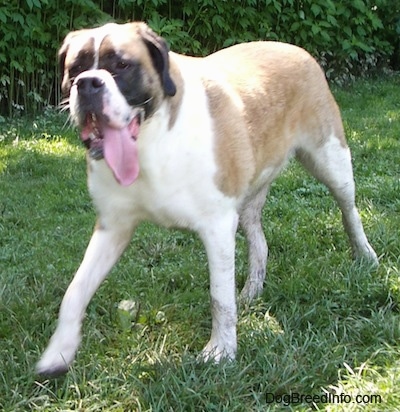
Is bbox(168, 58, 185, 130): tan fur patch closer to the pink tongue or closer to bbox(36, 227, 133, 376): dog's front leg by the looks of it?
the pink tongue

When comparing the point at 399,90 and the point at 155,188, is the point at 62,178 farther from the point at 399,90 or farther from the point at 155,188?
the point at 399,90

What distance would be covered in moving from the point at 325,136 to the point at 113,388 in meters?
1.90

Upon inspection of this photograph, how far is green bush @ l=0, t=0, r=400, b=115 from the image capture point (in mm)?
8352

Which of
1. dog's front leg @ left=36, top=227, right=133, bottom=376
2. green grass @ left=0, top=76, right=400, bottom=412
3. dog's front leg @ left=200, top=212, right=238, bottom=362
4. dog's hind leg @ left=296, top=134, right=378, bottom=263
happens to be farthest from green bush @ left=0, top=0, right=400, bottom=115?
dog's front leg @ left=200, top=212, right=238, bottom=362

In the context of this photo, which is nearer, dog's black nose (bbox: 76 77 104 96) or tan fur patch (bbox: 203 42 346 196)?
dog's black nose (bbox: 76 77 104 96)

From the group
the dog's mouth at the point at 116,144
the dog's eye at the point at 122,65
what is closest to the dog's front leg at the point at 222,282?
the dog's mouth at the point at 116,144

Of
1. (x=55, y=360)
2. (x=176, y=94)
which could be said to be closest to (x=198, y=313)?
(x=55, y=360)

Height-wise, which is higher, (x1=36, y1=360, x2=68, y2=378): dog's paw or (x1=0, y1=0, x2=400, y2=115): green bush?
(x1=36, y1=360, x2=68, y2=378): dog's paw

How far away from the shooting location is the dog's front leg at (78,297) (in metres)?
3.09

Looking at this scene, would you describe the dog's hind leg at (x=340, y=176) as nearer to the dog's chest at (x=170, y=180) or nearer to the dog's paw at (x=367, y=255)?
the dog's paw at (x=367, y=255)

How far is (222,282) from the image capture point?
3.33 meters

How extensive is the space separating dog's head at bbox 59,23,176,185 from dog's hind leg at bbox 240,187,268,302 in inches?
49.4

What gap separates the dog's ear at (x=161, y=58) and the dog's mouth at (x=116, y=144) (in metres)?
0.17

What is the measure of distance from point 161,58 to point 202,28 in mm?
6479
